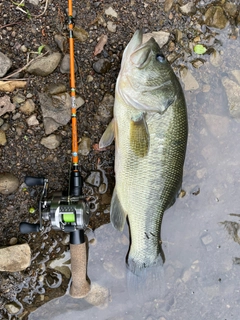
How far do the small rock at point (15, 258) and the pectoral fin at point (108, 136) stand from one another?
992mm

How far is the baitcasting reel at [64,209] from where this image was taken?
7.75 ft

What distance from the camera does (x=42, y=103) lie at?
8.27 feet

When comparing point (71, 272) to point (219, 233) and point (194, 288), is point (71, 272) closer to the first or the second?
point (194, 288)

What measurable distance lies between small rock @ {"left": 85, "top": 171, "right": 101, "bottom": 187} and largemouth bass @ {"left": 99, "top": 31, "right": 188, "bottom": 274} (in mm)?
249

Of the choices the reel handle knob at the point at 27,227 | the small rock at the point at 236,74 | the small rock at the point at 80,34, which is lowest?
the reel handle knob at the point at 27,227

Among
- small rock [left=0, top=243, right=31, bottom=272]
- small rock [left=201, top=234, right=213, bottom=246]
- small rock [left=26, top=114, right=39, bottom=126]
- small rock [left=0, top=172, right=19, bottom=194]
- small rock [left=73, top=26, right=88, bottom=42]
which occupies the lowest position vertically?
small rock [left=201, top=234, right=213, bottom=246]

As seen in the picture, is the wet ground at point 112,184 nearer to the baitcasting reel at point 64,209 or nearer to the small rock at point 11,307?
the small rock at point 11,307

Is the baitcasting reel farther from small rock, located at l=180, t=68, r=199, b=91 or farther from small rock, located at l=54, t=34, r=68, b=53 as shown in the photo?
small rock, located at l=180, t=68, r=199, b=91

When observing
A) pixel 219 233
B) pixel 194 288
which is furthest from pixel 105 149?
pixel 194 288

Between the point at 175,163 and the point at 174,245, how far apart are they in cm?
87

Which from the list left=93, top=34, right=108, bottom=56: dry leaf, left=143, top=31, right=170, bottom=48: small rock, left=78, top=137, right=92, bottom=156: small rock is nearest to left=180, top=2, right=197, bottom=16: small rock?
left=143, top=31, right=170, bottom=48: small rock

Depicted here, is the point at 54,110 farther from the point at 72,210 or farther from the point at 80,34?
the point at 72,210

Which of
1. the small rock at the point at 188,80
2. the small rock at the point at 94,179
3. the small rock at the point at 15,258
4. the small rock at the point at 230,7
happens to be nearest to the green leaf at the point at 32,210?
the small rock at the point at 15,258

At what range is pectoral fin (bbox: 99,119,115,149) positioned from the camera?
99.6 inches
